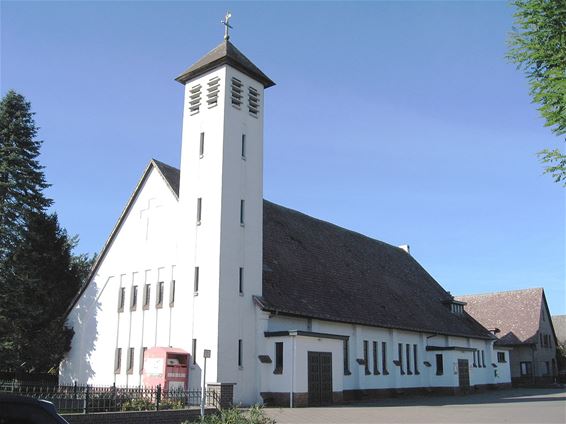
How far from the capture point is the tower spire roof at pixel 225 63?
28688 mm

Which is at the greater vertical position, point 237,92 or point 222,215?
point 237,92

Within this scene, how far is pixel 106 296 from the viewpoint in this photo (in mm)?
31812

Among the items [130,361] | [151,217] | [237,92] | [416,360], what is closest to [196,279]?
[151,217]

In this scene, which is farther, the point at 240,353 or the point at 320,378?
the point at 320,378

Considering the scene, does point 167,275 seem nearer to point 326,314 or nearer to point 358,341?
point 326,314

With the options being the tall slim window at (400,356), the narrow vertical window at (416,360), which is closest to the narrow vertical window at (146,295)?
the tall slim window at (400,356)

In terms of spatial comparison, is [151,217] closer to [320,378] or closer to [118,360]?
[118,360]

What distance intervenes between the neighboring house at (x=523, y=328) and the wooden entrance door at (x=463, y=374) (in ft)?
53.0

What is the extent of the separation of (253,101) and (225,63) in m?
2.58

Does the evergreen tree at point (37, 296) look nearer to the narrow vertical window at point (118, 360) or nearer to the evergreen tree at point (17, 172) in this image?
the evergreen tree at point (17, 172)

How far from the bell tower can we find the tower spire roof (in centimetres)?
5

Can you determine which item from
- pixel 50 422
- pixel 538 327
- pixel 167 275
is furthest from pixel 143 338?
pixel 538 327

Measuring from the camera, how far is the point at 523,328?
59406 millimetres

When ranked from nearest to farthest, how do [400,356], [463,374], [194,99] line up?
1. [194,99]
2. [400,356]
3. [463,374]
